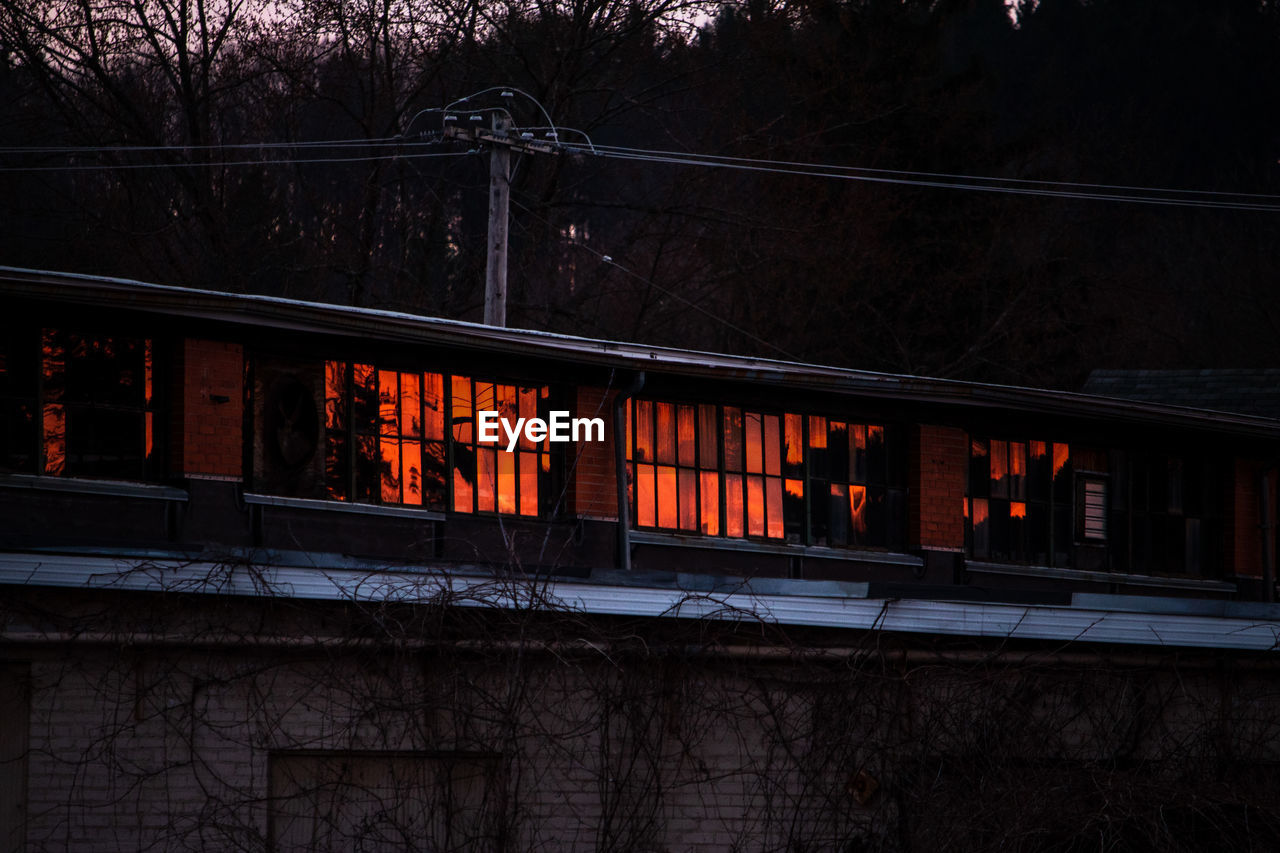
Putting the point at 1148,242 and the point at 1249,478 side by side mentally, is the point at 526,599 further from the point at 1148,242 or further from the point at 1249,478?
the point at 1148,242

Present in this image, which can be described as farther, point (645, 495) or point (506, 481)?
point (645, 495)

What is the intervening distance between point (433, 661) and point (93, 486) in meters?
5.05

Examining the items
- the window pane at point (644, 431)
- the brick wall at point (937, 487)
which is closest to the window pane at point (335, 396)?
the window pane at point (644, 431)

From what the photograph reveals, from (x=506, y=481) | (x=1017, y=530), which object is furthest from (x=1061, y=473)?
(x=506, y=481)

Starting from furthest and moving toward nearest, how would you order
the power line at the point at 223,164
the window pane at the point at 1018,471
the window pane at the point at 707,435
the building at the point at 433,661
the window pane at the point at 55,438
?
1. the power line at the point at 223,164
2. the window pane at the point at 1018,471
3. the window pane at the point at 707,435
4. the window pane at the point at 55,438
5. the building at the point at 433,661

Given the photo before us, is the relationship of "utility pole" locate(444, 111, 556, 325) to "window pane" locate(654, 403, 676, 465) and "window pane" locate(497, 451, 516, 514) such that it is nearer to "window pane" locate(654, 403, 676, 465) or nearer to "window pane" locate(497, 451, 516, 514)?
"window pane" locate(654, 403, 676, 465)

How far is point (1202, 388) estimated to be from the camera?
24.9m

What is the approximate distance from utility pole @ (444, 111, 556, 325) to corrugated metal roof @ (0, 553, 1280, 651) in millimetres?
10729

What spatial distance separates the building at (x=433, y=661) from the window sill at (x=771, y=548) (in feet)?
5.63

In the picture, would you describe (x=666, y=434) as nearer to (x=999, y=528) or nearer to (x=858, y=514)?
(x=858, y=514)

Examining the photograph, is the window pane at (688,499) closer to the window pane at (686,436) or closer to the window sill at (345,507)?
the window pane at (686,436)

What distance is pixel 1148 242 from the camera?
141 feet

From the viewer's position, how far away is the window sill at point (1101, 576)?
1892 cm

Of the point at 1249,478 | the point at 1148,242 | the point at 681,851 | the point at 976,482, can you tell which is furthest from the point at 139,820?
the point at 1148,242
